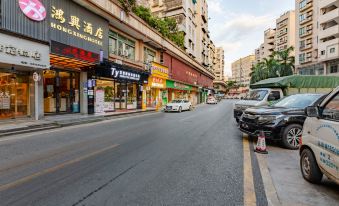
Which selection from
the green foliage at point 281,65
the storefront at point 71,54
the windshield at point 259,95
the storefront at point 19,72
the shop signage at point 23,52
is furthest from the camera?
the green foliage at point 281,65

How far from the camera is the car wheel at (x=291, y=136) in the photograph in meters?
6.81

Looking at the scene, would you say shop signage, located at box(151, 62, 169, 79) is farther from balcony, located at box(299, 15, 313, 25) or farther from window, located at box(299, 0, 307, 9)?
window, located at box(299, 0, 307, 9)

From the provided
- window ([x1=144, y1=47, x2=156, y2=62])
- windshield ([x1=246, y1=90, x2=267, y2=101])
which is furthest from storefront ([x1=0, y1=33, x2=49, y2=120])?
window ([x1=144, y1=47, x2=156, y2=62])

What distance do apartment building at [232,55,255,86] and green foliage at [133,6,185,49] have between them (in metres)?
124

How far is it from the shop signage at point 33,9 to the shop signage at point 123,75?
6.97 meters

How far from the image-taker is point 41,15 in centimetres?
1250

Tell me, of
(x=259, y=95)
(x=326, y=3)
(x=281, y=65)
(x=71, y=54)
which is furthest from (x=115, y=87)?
(x=281, y=65)

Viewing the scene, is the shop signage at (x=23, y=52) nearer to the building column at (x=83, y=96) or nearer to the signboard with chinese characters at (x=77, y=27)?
the signboard with chinese characters at (x=77, y=27)

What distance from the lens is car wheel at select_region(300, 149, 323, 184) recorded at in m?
3.90

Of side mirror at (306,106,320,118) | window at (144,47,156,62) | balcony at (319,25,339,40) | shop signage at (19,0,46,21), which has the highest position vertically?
balcony at (319,25,339,40)

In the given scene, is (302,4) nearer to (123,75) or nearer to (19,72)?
(123,75)

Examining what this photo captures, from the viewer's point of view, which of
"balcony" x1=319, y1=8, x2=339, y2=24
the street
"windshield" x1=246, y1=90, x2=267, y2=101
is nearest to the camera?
the street

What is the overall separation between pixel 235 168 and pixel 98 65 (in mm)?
15015

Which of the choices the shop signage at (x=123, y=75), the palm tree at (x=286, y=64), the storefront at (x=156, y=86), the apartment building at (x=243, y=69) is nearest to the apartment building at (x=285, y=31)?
the palm tree at (x=286, y=64)
